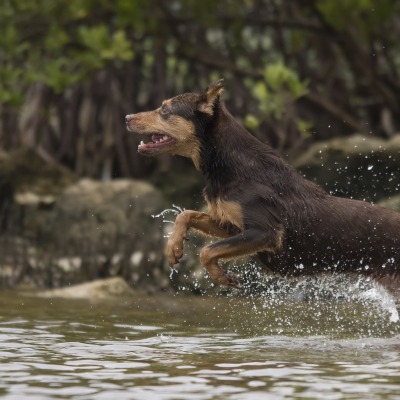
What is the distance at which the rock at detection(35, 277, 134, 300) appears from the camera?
1063cm

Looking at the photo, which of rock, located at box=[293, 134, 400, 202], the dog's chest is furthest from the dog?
rock, located at box=[293, 134, 400, 202]

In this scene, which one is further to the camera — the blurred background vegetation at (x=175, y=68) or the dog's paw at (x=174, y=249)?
the blurred background vegetation at (x=175, y=68)

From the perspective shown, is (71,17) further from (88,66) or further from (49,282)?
(49,282)

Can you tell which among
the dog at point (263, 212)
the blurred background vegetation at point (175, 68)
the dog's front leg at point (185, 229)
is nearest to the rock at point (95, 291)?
the blurred background vegetation at point (175, 68)

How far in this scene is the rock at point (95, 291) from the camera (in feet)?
34.9

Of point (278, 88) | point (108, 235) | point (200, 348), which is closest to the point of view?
point (200, 348)

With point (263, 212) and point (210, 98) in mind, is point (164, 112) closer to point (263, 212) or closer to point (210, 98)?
point (210, 98)

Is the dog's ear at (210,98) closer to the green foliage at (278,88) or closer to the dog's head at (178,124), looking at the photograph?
the dog's head at (178,124)

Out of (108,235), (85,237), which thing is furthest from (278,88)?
(85,237)

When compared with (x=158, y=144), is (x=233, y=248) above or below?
below

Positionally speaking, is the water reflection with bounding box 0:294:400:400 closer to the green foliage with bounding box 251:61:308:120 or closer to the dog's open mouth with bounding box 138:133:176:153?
the dog's open mouth with bounding box 138:133:176:153

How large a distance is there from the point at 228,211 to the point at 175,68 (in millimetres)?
6826

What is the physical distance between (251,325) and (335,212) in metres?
1.31

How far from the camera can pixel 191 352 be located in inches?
281
